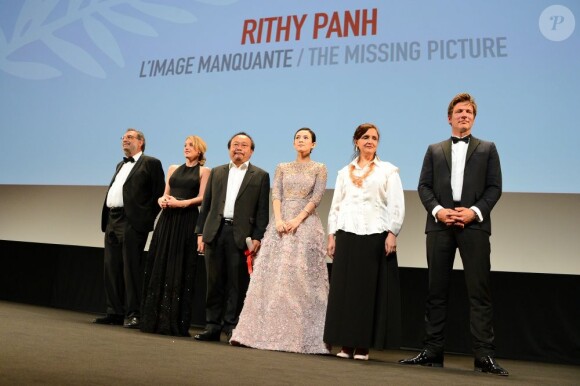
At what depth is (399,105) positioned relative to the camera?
13.7ft


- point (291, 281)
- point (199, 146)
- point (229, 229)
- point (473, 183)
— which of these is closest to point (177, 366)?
point (291, 281)

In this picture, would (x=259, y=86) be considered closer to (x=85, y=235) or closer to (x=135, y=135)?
(x=135, y=135)

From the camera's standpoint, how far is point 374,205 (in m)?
3.42

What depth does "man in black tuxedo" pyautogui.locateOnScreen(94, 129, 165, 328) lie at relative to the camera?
14.4 ft

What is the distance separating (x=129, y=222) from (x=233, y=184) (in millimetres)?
861

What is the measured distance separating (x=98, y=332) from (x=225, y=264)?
82 cm

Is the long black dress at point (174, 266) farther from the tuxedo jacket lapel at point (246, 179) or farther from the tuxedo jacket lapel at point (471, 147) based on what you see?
the tuxedo jacket lapel at point (471, 147)

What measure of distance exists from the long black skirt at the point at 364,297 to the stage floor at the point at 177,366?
13 cm

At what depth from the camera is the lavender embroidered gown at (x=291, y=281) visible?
3.58 meters

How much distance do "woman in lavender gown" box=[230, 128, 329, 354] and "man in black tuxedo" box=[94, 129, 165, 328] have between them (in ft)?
3.30

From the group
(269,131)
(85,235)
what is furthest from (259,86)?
(85,235)

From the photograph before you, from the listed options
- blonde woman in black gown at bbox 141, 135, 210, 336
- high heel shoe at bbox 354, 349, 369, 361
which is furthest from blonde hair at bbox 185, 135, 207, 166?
high heel shoe at bbox 354, 349, 369, 361

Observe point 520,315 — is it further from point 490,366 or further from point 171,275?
point 171,275

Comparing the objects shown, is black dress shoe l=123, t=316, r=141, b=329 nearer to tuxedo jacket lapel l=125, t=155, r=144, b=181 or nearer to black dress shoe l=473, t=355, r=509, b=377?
tuxedo jacket lapel l=125, t=155, r=144, b=181
